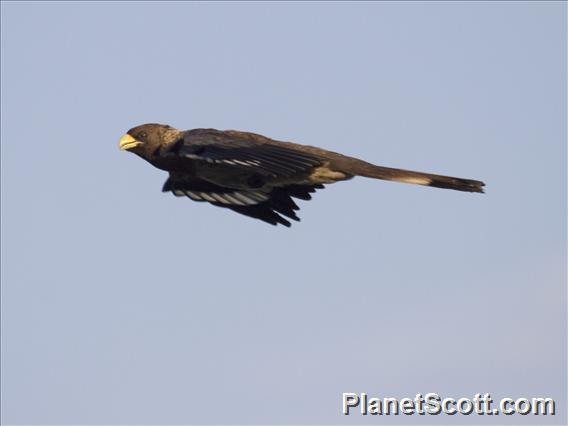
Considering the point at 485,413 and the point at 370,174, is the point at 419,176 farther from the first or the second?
the point at 485,413

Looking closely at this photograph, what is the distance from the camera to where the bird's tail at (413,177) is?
19734 millimetres

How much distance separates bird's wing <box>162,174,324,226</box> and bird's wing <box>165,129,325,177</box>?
94 centimetres

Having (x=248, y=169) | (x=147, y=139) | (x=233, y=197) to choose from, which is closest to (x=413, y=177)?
(x=248, y=169)

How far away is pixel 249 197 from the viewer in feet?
69.8

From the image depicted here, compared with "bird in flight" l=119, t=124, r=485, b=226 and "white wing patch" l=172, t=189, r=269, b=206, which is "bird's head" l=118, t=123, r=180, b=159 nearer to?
"bird in flight" l=119, t=124, r=485, b=226

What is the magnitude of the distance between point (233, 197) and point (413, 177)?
2558 mm

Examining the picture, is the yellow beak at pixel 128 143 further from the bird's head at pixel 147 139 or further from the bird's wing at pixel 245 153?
the bird's wing at pixel 245 153

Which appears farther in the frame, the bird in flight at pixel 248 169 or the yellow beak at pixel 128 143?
the yellow beak at pixel 128 143

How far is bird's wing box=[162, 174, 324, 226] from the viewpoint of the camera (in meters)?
21.0

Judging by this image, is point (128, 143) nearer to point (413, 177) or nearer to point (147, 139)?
point (147, 139)

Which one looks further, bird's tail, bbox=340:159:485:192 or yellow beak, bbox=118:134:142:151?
yellow beak, bbox=118:134:142:151

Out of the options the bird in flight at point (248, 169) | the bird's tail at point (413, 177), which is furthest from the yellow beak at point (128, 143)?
the bird's tail at point (413, 177)

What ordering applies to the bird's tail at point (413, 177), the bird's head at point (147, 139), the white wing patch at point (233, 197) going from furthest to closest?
the white wing patch at point (233, 197)
the bird's head at point (147, 139)
the bird's tail at point (413, 177)

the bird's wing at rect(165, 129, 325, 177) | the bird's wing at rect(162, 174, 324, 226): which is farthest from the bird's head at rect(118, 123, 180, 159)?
the bird's wing at rect(165, 129, 325, 177)
